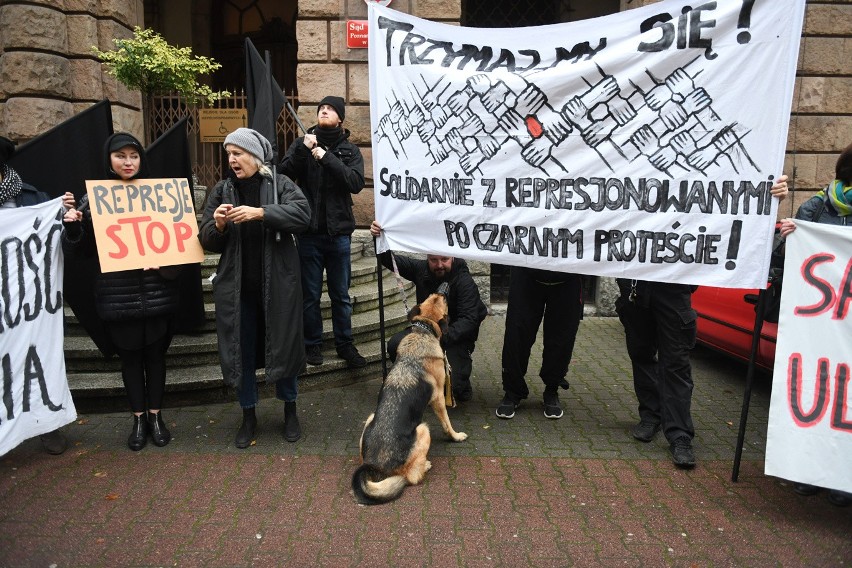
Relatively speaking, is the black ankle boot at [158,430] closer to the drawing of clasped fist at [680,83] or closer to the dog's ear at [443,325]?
Answer: the dog's ear at [443,325]

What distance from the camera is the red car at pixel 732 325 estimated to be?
5266mm

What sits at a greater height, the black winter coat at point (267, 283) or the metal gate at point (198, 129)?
the metal gate at point (198, 129)

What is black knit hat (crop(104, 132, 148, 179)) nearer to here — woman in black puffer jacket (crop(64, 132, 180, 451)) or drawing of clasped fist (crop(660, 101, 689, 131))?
woman in black puffer jacket (crop(64, 132, 180, 451))

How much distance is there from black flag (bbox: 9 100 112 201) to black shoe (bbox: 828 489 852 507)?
5536 mm

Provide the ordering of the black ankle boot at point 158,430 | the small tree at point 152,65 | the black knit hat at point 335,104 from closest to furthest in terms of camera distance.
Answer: the black ankle boot at point 158,430, the black knit hat at point 335,104, the small tree at point 152,65

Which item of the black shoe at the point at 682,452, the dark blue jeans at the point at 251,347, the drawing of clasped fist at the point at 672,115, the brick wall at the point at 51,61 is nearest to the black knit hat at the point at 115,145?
the dark blue jeans at the point at 251,347

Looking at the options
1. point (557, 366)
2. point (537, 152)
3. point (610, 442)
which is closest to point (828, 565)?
point (610, 442)

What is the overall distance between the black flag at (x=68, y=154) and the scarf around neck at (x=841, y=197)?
17.2 feet

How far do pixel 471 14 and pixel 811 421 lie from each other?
760 cm

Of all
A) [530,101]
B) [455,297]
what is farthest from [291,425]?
[530,101]

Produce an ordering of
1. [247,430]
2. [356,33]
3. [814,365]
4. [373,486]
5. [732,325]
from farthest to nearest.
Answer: [356,33] → [732,325] → [247,430] → [373,486] → [814,365]

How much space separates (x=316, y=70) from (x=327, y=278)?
153 inches

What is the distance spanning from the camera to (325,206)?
197 inches

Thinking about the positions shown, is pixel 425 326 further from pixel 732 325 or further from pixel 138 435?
pixel 732 325
